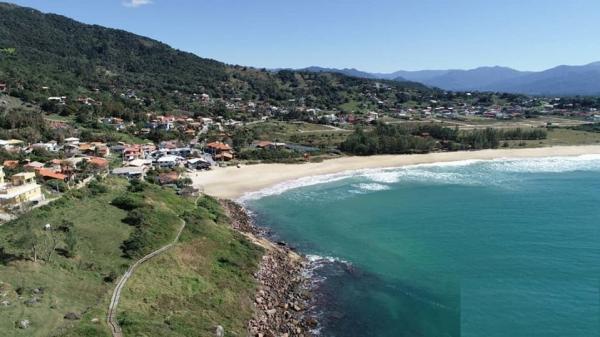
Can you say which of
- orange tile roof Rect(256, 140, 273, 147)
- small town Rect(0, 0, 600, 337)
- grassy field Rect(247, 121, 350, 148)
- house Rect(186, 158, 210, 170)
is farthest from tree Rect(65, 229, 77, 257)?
grassy field Rect(247, 121, 350, 148)

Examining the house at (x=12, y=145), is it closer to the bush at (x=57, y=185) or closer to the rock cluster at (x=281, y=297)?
the bush at (x=57, y=185)

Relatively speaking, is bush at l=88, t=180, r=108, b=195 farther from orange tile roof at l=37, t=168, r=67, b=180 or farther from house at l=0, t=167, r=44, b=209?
house at l=0, t=167, r=44, b=209

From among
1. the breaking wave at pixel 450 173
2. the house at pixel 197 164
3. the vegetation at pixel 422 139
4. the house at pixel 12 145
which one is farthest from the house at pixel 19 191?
the vegetation at pixel 422 139

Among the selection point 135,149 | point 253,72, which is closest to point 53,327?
point 135,149

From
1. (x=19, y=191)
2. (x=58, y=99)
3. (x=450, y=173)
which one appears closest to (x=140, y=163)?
(x=19, y=191)

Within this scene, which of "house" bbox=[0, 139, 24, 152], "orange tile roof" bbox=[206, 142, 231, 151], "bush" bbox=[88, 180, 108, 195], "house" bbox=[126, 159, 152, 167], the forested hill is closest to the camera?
"bush" bbox=[88, 180, 108, 195]

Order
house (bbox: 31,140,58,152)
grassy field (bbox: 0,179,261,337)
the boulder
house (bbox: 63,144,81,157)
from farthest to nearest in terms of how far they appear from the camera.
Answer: house (bbox: 63,144,81,157), house (bbox: 31,140,58,152), grassy field (bbox: 0,179,261,337), the boulder

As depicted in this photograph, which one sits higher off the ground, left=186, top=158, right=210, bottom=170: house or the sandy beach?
left=186, top=158, right=210, bottom=170: house
